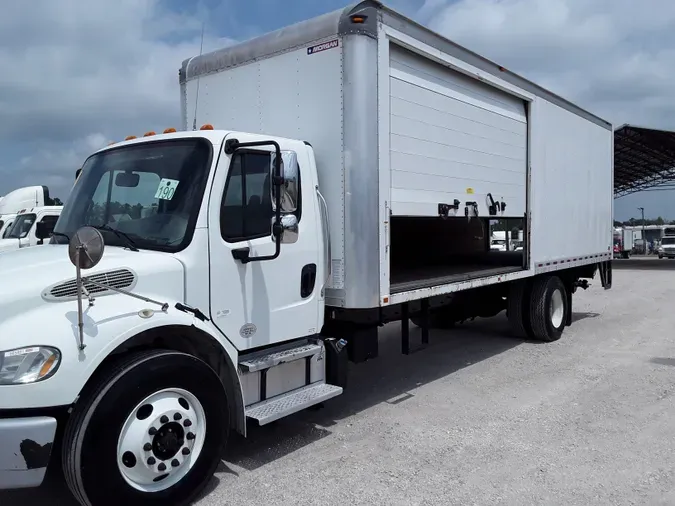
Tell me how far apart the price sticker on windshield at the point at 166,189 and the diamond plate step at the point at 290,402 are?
65.3 inches

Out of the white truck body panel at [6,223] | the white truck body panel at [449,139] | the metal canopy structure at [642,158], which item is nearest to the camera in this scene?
the white truck body panel at [449,139]

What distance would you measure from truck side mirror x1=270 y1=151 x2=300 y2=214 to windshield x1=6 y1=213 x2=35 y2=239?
1056 centimetres

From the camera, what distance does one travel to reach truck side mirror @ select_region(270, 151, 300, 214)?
4.18 m

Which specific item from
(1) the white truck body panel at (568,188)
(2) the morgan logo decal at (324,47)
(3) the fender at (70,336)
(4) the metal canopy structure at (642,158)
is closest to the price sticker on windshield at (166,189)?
(3) the fender at (70,336)

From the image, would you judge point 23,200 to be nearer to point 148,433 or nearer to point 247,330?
point 247,330

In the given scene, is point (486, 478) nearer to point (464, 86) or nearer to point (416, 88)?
point (416, 88)

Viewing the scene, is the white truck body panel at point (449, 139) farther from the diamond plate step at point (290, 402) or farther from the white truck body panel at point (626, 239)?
the white truck body panel at point (626, 239)

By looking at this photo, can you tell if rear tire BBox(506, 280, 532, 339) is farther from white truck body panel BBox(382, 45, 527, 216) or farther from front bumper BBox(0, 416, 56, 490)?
front bumper BBox(0, 416, 56, 490)

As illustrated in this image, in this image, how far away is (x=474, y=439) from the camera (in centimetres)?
504

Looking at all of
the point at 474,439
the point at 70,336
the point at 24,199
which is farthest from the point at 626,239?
the point at 70,336

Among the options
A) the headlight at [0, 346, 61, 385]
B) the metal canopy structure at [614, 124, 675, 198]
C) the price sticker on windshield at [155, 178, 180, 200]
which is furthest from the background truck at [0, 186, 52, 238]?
the metal canopy structure at [614, 124, 675, 198]

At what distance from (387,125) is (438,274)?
261cm

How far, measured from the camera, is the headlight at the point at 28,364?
3.11 m

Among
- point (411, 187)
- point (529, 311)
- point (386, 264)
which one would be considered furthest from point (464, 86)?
point (529, 311)
